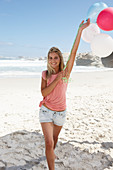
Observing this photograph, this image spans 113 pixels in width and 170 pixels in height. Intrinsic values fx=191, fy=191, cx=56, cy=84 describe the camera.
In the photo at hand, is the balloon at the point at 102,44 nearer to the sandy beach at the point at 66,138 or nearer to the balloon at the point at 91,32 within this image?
the balloon at the point at 91,32

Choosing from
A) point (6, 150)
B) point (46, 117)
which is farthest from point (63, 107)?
point (6, 150)

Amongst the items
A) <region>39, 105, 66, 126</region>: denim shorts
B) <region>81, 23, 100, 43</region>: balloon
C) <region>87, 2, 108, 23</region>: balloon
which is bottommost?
<region>39, 105, 66, 126</region>: denim shorts

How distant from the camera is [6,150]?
3012 mm

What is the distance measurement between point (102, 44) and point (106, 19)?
32 cm

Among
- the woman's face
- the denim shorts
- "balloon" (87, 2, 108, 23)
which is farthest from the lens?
"balloon" (87, 2, 108, 23)

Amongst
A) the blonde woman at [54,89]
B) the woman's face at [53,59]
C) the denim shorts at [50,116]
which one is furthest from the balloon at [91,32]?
the denim shorts at [50,116]

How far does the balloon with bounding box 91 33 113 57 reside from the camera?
2541 millimetres

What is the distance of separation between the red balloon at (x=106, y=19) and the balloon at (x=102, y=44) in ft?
0.38

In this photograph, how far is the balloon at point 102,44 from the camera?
254cm

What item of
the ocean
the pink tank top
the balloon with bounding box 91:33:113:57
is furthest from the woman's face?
the ocean

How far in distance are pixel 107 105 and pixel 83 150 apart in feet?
9.50

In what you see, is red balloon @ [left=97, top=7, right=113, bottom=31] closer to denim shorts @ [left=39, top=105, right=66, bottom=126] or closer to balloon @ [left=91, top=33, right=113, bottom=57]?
balloon @ [left=91, top=33, right=113, bottom=57]

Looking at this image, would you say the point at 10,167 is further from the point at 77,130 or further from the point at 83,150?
the point at 77,130

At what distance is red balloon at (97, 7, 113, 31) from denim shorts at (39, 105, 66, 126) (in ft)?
4.09
